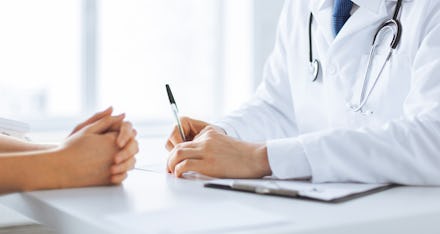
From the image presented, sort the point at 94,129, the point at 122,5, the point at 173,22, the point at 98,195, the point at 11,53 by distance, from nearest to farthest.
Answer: the point at 98,195 → the point at 94,129 → the point at 11,53 → the point at 122,5 → the point at 173,22

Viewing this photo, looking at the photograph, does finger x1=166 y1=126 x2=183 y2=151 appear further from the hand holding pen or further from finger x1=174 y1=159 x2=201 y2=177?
finger x1=174 y1=159 x2=201 y2=177

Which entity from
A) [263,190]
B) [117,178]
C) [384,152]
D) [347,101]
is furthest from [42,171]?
[347,101]

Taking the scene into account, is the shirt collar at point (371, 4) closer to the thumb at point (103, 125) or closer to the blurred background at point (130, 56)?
the thumb at point (103, 125)

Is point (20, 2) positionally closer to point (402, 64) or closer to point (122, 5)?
point (122, 5)

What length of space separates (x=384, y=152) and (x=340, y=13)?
1.48 ft

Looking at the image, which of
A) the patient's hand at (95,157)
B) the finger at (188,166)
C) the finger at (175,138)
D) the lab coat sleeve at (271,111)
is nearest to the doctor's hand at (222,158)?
the finger at (188,166)

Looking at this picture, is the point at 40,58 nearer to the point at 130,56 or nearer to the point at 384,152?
the point at 130,56

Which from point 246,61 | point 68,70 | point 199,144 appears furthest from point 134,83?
point 199,144

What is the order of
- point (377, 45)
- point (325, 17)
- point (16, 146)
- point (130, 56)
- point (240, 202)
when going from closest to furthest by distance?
1. point (240, 202)
2. point (16, 146)
3. point (377, 45)
4. point (325, 17)
5. point (130, 56)

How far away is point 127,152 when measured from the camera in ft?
3.61

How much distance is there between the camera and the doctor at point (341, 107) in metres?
1.11

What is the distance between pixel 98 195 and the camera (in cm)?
98

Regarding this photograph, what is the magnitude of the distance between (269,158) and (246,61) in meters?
2.42

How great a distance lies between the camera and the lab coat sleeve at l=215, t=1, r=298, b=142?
1611 millimetres
